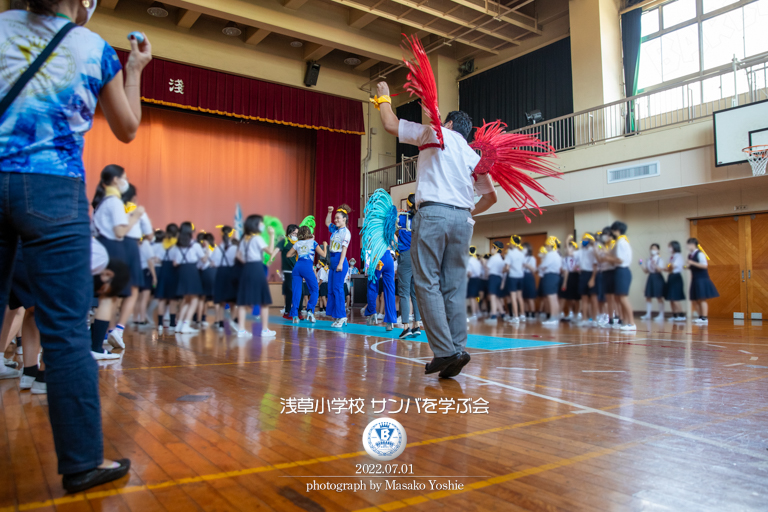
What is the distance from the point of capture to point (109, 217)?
8.14 feet

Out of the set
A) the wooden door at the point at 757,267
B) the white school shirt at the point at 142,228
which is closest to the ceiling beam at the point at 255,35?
the wooden door at the point at 757,267

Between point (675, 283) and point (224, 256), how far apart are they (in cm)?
1074

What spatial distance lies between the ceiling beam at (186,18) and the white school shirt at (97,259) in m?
12.4

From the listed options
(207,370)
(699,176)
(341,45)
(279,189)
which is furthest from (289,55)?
(279,189)

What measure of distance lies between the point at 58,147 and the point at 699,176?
437 inches

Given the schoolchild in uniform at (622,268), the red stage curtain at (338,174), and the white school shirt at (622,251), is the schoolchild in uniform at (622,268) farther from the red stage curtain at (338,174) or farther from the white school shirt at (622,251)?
the red stage curtain at (338,174)

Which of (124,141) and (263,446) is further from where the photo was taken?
(263,446)

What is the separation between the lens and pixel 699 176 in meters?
9.93

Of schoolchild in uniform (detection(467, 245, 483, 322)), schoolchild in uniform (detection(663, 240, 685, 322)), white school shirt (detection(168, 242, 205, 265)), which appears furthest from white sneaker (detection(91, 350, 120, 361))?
schoolchild in uniform (detection(663, 240, 685, 322))

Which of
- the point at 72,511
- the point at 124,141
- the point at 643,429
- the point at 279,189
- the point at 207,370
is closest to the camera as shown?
the point at 72,511

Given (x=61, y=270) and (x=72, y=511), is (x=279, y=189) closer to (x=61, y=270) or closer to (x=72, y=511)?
(x=61, y=270)

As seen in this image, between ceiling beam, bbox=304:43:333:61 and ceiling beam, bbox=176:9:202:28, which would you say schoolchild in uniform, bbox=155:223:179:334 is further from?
ceiling beam, bbox=304:43:333:61

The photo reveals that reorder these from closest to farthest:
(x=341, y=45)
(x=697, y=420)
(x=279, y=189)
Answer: (x=279, y=189) < (x=697, y=420) < (x=341, y=45)

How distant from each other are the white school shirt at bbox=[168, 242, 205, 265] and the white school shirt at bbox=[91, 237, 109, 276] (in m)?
0.28
